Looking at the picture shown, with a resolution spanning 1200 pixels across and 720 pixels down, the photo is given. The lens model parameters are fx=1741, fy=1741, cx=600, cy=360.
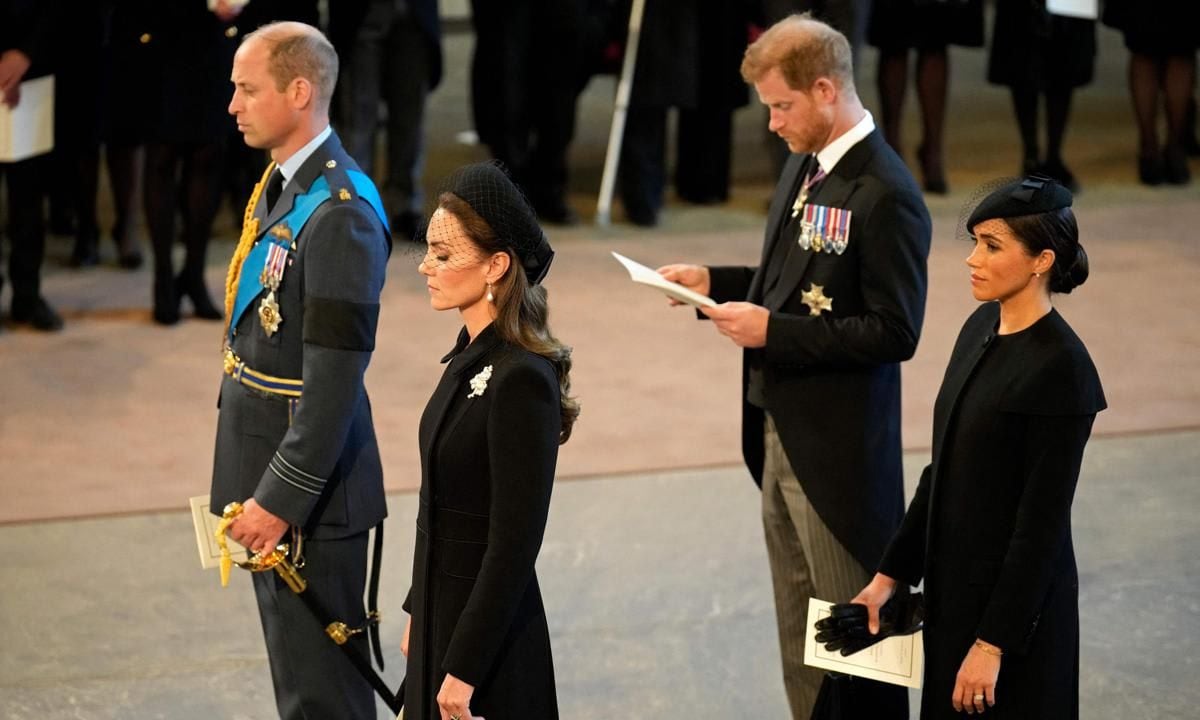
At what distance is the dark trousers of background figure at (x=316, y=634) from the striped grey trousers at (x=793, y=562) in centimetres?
93

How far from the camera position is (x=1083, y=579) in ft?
16.5

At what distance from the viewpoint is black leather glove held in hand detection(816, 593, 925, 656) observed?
3400 millimetres

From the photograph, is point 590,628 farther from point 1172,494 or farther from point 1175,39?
point 1175,39

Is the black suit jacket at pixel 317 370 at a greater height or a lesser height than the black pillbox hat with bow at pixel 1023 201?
lesser

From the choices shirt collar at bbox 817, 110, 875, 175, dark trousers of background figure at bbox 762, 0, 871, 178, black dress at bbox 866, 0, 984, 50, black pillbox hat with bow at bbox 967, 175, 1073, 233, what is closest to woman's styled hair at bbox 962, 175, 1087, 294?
black pillbox hat with bow at bbox 967, 175, 1073, 233

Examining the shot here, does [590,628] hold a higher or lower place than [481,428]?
lower

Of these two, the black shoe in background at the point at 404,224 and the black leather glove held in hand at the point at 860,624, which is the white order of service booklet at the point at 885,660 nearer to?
the black leather glove held in hand at the point at 860,624

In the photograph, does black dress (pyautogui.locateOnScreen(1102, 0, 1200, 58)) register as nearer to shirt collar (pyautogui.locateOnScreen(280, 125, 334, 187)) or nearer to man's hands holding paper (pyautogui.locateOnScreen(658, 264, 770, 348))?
man's hands holding paper (pyautogui.locateOnScreen(658, 264, 770, 348))

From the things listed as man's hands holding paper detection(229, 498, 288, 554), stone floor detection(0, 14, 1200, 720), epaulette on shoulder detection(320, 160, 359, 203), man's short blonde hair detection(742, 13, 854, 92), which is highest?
man's short blonde hair detection(742, 13, 854, 92)

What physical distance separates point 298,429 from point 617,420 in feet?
9.42

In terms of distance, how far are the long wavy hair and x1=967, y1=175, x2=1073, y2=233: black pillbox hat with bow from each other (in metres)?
0.80

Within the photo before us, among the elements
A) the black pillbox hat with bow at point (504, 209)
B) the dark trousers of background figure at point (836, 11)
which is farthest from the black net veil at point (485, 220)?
the dark trousers of background figure at point (836, 11)

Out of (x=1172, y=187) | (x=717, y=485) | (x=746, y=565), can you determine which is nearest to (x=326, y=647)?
(x=746, y=565)

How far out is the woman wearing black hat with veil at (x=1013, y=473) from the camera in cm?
303
